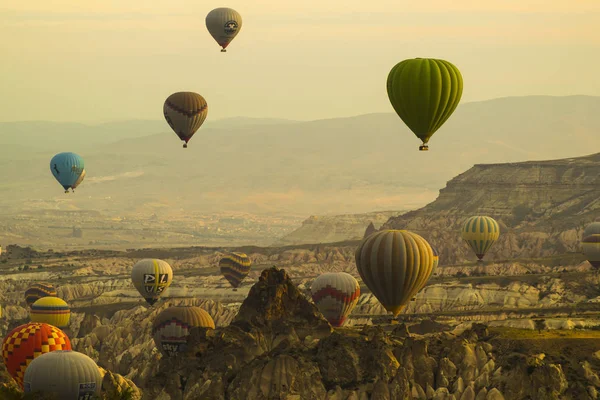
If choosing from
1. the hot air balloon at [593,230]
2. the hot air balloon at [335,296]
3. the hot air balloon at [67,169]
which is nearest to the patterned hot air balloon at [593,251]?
the hot air balloon at [593,230]

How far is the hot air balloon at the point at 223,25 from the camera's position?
499ft

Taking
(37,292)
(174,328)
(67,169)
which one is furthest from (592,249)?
(37,292)

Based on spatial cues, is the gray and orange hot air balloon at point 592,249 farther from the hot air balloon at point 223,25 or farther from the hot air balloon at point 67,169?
the hot air balloon at point 67,169

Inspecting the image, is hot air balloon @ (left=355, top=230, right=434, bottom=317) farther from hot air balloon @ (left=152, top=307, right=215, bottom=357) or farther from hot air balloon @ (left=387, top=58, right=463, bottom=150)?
hot air balloon @ (left=152, top=307, right=215, bottom=357)

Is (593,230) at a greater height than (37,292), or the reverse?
(593,230)

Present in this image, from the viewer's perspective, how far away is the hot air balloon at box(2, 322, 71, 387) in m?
112

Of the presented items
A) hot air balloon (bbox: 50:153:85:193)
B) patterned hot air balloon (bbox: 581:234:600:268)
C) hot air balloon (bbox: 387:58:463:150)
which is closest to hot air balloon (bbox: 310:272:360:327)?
hot air balloon (bbox: 387:58:463:150)

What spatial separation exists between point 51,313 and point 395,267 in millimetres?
70319

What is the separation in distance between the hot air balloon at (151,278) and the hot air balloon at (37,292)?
27.3 meters

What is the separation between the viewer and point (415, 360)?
326ft

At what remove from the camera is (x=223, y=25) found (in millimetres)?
152375

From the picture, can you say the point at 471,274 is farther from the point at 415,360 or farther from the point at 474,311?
the point at 415,360

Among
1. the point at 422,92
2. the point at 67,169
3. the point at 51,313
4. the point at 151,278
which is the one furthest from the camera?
the point at 67,169

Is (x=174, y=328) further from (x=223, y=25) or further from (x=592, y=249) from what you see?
(x=592, y=249)
